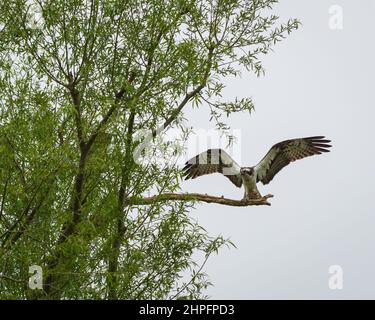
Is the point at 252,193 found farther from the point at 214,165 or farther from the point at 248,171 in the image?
the point at 214,165

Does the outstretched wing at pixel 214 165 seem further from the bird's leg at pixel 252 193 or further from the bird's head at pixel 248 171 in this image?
the bird's leg at pixel 252 193

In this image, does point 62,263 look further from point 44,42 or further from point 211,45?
point 211,45

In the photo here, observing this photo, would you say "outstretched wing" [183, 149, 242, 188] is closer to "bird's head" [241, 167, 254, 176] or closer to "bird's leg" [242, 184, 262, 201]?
"bird's head" [241, 167, 254, 176]

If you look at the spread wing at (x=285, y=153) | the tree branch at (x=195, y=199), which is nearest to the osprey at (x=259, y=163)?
the spread wing at (x=285, y=153)

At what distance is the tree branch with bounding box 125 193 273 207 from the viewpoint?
491 inches

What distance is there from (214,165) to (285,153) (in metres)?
1.15

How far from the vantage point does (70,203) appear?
12.5m

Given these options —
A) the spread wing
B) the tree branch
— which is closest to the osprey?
the spread wing

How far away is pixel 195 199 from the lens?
1266cm

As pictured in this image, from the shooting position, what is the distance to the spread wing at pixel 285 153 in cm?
1675

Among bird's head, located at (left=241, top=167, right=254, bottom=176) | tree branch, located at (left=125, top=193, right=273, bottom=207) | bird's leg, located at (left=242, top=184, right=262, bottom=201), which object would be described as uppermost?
bird's head, located at (left=241, top=167, right=254, bottom=176)

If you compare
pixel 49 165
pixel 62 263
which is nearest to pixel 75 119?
pixel 49 165
